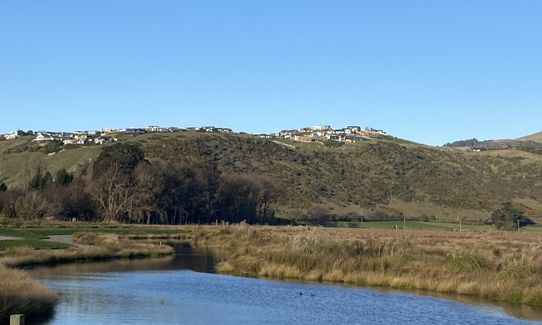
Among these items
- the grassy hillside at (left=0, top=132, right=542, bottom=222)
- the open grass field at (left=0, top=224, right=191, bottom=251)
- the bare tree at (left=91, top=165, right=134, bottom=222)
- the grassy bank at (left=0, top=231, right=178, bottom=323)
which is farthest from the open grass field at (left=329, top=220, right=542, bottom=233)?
the grassy bank at (left=0, top=231, right=178, bottom=323)

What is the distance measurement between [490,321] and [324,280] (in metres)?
15.9

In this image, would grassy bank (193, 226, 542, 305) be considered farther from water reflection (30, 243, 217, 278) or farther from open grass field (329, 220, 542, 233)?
open grass field (329, 220, 542, 233)

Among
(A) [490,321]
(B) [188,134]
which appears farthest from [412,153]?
(A) [490,321]

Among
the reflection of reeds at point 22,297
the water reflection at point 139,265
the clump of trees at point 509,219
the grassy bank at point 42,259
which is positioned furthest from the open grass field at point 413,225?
the reflection of reeds at point 22,297

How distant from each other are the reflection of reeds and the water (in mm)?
704

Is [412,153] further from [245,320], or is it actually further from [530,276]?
[245,320]

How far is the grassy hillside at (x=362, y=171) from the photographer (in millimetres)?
144875

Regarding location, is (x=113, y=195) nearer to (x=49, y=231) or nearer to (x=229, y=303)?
(x=49, y=231)

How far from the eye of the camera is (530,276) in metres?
41.2

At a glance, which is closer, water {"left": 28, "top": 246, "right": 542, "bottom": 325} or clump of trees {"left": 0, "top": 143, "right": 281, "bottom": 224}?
water {"left": 28, "top": 246, "right": 542, "bottom": 325}

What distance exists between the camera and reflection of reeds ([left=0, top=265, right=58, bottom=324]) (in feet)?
88.4

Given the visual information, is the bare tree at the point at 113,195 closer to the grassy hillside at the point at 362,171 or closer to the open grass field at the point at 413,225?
the open grass field at the point at 413,225

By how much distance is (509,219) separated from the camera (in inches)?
4835

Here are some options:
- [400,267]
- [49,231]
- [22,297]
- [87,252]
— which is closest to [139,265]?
[87,252]
